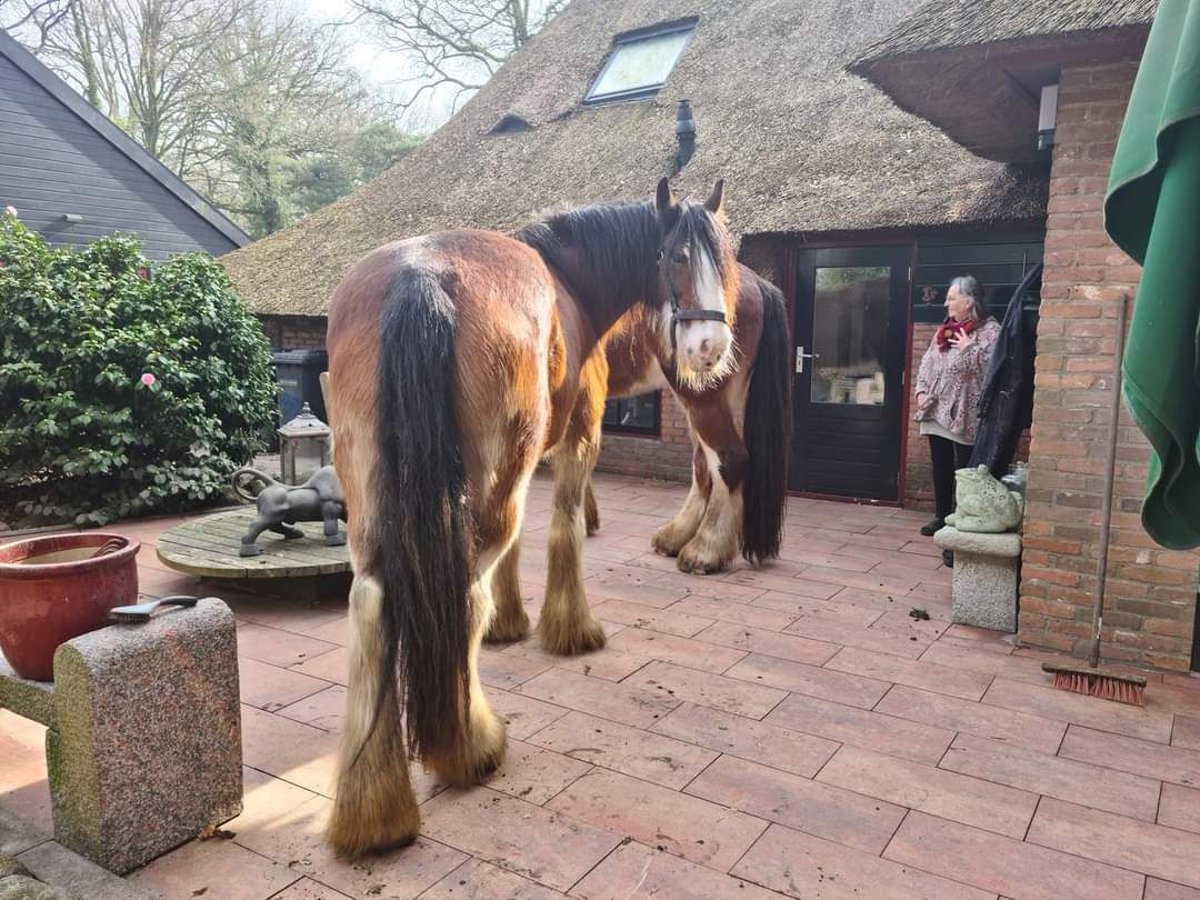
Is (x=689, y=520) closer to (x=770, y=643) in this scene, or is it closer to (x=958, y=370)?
(x=770, y=643)

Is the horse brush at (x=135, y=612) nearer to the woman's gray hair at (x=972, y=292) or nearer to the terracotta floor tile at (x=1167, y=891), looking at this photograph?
the terracotta floor tile at (x=1167, y=891)

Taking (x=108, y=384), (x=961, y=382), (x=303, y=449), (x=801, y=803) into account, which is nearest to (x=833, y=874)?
(x=801, y=803)

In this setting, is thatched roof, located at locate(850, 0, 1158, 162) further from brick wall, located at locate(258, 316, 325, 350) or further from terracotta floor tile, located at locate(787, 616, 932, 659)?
brick wall, located at locate(258, 316, 325, 350)

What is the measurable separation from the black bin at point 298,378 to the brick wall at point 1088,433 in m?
7.91

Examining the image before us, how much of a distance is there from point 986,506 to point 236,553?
400cm

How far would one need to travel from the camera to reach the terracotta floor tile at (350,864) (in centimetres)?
212

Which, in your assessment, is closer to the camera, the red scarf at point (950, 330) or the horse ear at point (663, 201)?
the horse ear at point (663, 201)

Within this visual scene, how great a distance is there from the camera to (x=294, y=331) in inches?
455

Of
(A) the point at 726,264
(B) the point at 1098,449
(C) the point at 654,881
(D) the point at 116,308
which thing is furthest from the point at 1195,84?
(D) the point at 116,308

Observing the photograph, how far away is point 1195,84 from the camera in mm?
1032

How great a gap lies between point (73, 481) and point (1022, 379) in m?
6.88

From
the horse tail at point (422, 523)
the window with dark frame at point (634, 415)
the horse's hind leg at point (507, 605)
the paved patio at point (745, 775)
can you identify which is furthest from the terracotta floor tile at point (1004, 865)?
the window with dark frame at point (634, 415)

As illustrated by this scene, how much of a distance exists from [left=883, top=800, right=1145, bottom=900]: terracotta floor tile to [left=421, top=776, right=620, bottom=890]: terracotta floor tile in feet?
2.90

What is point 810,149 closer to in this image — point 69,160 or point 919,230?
point 919,230
